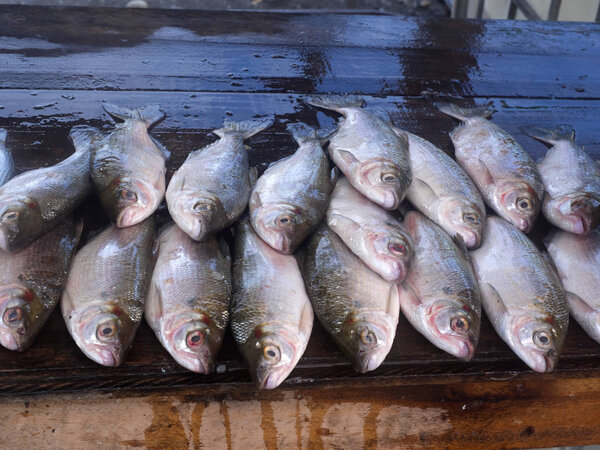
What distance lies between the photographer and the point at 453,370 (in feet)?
7.11

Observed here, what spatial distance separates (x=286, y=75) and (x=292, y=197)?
1.59 meters

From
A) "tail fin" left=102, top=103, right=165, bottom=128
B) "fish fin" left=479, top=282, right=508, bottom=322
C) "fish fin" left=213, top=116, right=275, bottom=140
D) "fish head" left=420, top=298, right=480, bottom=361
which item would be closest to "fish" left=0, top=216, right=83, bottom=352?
"tail fin" left=102, top=103, right=165, bottom=128

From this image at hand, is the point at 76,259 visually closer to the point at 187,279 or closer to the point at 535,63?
the point at 187,279

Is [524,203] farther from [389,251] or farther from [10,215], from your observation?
[10,215]

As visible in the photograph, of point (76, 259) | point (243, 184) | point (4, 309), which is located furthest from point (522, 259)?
point (4, 309)

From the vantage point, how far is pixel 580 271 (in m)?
2.50

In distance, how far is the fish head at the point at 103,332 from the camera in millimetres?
1984

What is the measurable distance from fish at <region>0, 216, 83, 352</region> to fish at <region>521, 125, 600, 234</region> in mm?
2378

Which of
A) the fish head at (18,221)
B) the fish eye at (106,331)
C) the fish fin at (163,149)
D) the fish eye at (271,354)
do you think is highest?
the fish head at (18,221)

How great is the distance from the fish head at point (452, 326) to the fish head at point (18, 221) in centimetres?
169

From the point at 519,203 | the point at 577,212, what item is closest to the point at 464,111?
the point at 519,203

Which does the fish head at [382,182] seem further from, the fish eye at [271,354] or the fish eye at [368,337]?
the fish eye at [271,354]

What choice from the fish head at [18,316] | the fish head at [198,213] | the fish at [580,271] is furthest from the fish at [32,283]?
the fish at [580,271]

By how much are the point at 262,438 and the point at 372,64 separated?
9.25 ft
